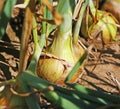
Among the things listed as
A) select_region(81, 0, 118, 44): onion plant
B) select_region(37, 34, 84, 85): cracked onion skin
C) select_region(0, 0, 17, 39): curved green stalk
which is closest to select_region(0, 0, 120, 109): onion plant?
select_region(37, 34, 84, 85): cracked onion skin

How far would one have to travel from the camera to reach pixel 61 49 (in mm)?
1465

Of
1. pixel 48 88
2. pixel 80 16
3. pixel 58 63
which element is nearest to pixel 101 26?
pixel 80 16

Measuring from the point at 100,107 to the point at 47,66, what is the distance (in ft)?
1.79

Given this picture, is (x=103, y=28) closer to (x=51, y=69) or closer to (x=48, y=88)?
(x=51, y=69)

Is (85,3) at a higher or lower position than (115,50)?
higher

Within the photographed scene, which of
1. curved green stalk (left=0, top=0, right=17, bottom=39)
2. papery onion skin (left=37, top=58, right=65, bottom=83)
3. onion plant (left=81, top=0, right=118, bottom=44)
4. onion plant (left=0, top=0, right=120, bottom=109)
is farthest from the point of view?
onion plant (left=81, top=0, right=118, bottom=44)

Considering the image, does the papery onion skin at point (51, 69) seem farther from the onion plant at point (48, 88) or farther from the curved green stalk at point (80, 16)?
the curved green stalk at point (80, 16)

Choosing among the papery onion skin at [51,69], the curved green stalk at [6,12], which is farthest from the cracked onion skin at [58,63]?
the curved green stalk at [6,12]

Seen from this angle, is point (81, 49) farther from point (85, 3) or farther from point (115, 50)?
point (115, 50)

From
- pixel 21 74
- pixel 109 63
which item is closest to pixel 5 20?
pixel 21 74

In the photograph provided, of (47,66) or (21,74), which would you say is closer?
(21,74)

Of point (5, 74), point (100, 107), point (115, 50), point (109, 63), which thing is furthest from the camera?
point (115, 50)

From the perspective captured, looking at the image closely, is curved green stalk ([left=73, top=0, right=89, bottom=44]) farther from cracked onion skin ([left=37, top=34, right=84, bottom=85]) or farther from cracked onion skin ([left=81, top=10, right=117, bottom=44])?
cracked onion skin ([left=81, top=10, right=117, bottom=44])

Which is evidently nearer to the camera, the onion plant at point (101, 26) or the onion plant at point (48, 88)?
the onion plant at point (48, 88)
